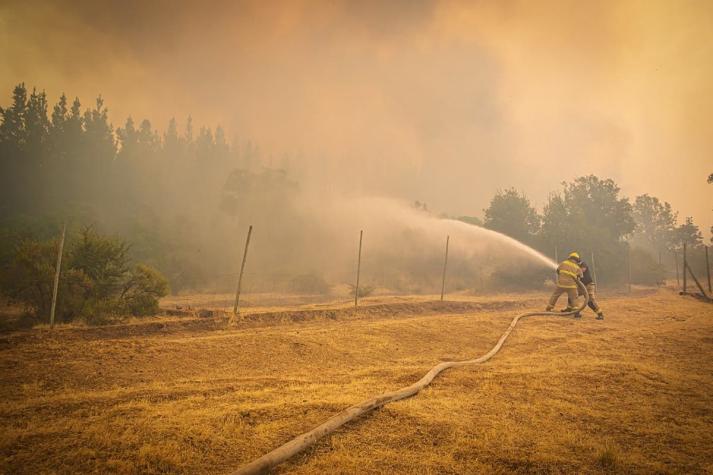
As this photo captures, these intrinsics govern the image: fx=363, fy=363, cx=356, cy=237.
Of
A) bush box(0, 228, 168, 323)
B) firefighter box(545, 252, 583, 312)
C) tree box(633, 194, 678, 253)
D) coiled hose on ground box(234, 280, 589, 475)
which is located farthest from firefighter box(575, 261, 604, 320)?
tree box(633, 194, 678, 253)

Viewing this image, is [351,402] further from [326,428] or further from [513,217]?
[513,217]

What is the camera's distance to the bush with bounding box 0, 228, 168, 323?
55.0 feet

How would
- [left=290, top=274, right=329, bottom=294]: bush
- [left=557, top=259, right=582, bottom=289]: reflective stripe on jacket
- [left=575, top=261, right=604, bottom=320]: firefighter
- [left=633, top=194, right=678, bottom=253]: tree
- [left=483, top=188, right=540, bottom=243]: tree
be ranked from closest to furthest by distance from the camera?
[left=557, top=259, right=582, bottom=289]: reflective stripe on jacket < [left=575, top=261, right=604, bottom=320]: firefighter < [left=290, top=274, right=329, bottom=294]: bush < [left=483, top=188, right=540, bottom=243]: tree < [left=633, top=194, right=678, bottom=253]: tree

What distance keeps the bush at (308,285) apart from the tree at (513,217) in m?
25.9

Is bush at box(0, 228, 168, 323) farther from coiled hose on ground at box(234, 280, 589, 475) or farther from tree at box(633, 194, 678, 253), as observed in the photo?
tree at box(633, 194, 678, 253)

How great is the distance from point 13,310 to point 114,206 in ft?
190

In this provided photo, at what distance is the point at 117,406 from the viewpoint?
641 cm

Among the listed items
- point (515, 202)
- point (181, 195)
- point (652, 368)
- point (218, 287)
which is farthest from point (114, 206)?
point (652, 368)

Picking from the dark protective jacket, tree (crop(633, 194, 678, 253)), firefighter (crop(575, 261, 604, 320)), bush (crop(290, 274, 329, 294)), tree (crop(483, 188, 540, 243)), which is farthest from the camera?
tree (crop(633, 194, 678, 253))

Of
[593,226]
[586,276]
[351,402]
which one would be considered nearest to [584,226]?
[593,226]

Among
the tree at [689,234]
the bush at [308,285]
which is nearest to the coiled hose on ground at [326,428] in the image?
the bush at [308,285]

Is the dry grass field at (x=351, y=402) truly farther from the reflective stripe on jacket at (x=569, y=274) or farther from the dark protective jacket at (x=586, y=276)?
the dark protective jacket at (x=586, y=276)

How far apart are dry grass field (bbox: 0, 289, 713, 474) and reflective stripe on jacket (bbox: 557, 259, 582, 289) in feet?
16.6

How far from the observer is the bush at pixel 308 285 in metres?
42.4
